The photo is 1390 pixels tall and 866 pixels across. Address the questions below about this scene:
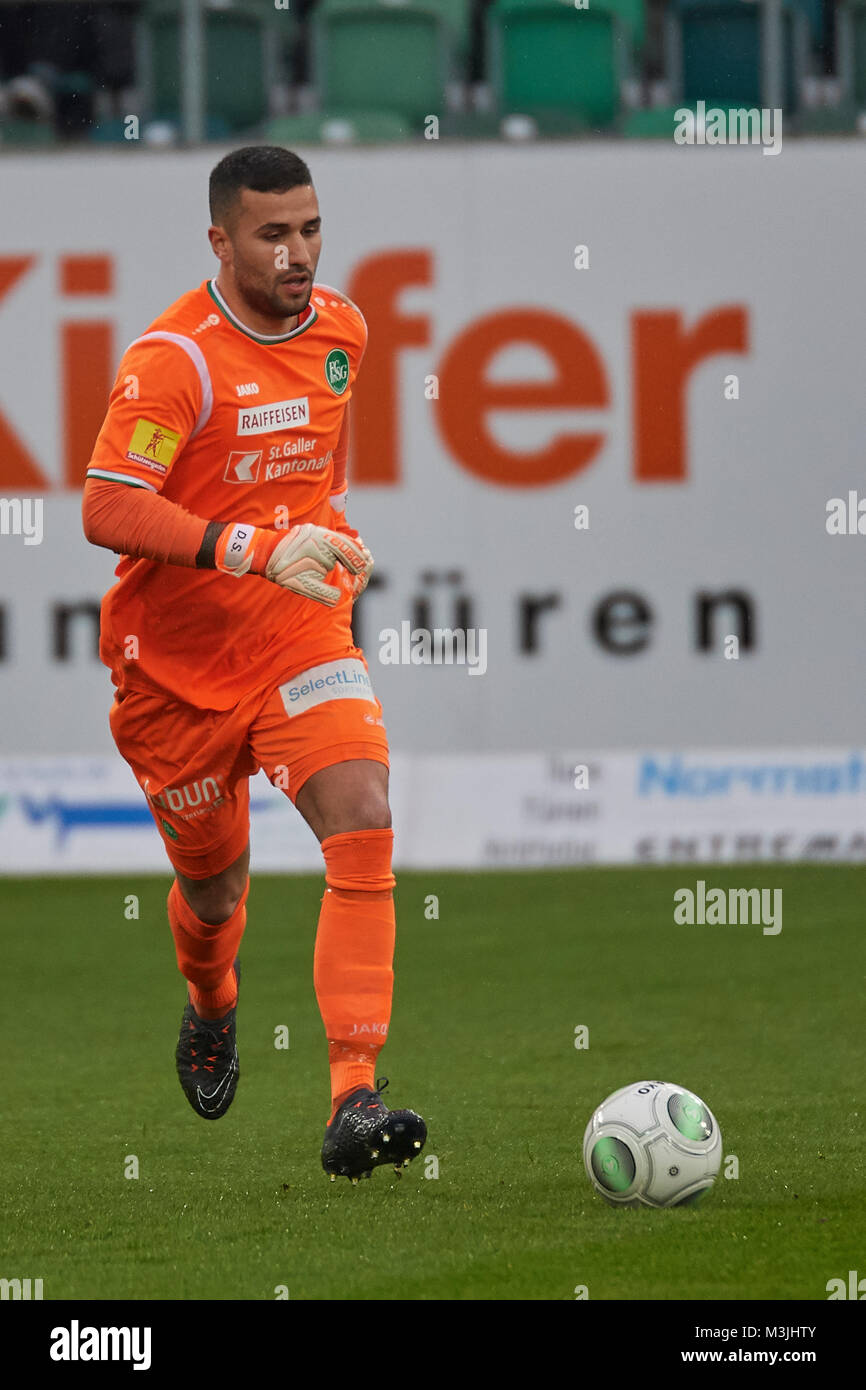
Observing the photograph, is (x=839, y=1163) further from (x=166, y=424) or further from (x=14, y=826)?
(x=14, y=826)

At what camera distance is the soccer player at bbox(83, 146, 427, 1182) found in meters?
4.88

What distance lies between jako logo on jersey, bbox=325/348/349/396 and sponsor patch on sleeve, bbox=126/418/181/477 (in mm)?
547

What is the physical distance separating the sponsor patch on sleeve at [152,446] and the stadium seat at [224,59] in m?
11.7

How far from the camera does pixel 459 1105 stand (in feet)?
20.4

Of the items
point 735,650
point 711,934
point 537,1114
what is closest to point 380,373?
point 735,650

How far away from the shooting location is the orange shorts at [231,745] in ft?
16.6

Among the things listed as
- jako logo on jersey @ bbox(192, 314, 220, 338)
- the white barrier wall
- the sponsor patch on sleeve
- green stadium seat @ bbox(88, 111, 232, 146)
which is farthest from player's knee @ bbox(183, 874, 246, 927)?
green stadium seat @ bbox(88, 111, 232, 146)

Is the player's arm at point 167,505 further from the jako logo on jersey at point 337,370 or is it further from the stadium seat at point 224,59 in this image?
the stadium seat at point 224,59

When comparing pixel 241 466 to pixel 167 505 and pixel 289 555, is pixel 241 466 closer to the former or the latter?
pixel 167 505

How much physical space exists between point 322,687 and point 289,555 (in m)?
0.44

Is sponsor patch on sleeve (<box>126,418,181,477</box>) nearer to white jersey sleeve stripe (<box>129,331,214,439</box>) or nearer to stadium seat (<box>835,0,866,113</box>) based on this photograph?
white jersey sleeve stripe (<box>129,331,214,439</box>)

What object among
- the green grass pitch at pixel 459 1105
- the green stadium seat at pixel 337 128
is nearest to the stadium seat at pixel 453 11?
the green stadium seat at pixel 337 128

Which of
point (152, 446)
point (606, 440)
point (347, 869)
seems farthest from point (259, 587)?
point (606, 440)
